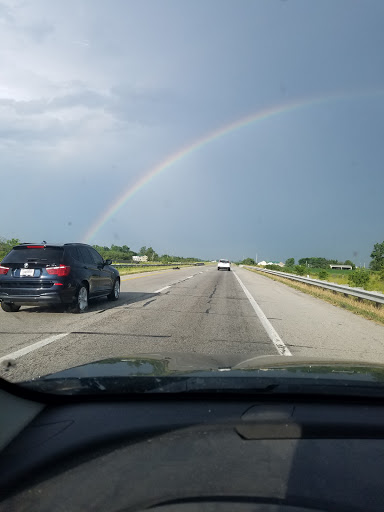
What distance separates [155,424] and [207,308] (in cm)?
1033

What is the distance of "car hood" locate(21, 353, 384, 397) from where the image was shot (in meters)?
2.46

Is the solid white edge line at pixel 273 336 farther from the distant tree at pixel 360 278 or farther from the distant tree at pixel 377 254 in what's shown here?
the distant tree at pixel 377 254

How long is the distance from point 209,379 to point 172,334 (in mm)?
5431

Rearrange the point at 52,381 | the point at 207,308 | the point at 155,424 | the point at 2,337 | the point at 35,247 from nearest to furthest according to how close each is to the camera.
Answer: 1. the point at 155,424
2. the point at 52,381
3. the point at 2,337
4. the point at 35,247
5. the point at 207,308

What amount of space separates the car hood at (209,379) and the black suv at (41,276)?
7.04 metres

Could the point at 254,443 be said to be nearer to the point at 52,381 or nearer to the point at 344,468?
the point at 344,468

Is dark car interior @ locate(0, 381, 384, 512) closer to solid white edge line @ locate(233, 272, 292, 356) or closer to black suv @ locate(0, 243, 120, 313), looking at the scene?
solid white edge line @ locate(233, 272, 292, 356)

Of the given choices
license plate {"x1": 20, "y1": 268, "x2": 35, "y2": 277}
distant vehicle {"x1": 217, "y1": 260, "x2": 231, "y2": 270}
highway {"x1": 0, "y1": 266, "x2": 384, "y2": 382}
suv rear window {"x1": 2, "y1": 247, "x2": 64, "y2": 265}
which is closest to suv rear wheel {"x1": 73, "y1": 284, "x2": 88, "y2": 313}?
highway {"x1": 0, "y1": 266, "x2": 384, "y2": 382}

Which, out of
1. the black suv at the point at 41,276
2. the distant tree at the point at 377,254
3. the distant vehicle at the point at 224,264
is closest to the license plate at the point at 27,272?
the black suv at the point at 41,276

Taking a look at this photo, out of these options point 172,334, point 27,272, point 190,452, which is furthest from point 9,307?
point 190,452

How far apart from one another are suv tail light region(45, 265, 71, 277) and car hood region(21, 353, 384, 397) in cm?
707

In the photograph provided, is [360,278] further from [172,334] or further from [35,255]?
[35,255]

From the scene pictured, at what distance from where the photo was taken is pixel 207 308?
1241cm

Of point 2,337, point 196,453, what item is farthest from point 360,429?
point 2,337
